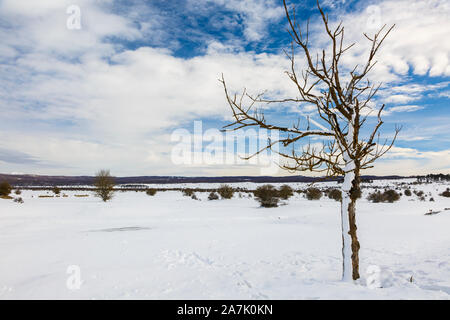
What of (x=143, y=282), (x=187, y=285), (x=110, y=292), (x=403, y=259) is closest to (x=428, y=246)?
(x=403, y=259)

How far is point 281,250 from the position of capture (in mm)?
8328

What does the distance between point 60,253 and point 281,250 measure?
6.87 metres

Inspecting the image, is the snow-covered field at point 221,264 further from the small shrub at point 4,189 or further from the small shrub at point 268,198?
the small shrub at point 4,189

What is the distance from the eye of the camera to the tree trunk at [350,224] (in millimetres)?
4270

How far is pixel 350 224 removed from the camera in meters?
4.32

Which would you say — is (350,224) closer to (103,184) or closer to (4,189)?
(103,184)

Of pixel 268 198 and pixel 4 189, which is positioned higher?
pixel 4 189

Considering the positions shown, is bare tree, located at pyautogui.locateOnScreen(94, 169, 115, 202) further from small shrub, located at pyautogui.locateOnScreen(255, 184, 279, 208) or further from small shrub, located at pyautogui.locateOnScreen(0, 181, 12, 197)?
small shrub, located at pyautogui.locateOnScreen(255, 184, 279, 208)

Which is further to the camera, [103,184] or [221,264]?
[103,184]

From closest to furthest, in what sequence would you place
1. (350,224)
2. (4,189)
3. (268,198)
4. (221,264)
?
(350,224) → (221,264) → (268,198) → (4,189)

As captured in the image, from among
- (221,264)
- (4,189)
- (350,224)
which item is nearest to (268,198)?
(221,264)
